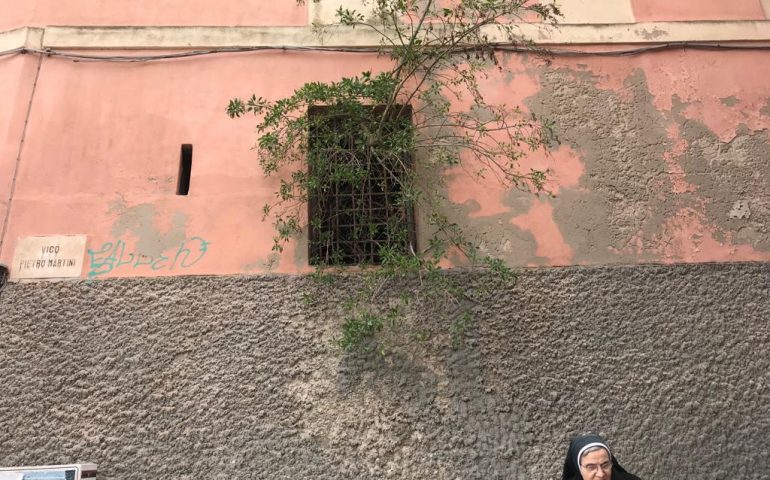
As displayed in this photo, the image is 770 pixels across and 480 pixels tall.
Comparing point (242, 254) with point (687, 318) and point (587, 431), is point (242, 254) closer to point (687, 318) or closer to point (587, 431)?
point (587, 431)

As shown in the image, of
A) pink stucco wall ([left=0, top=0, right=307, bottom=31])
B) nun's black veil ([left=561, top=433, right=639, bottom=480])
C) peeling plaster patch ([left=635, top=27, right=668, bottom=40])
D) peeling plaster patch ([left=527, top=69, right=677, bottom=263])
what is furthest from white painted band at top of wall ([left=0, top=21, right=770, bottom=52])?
nun's black veil ([left=561, top=433, right=639, bottom=480])

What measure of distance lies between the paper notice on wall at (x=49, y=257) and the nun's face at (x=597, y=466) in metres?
3.79

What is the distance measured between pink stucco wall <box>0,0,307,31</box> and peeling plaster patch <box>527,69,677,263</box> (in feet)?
8.01

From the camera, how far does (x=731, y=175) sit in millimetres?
4969

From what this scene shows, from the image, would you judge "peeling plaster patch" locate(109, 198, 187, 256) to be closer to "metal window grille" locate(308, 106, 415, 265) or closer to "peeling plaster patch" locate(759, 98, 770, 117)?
"metal window grille" locate(308, 106, 415, 265)

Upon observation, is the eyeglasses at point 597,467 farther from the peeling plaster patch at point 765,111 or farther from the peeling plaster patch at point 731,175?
the peeling plaster patch at point 765,111

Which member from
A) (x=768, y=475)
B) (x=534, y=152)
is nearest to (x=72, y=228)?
(x=534, y=152)

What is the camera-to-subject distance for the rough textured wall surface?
4.01 meters

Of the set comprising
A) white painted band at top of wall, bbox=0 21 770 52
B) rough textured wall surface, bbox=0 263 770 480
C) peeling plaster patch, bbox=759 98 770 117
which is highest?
white painted band at top of wall, bbox=0 21 770 52

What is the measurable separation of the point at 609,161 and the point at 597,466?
2730 millimetres

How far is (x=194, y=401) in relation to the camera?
4121 mm

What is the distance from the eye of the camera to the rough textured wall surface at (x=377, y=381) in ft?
13.2

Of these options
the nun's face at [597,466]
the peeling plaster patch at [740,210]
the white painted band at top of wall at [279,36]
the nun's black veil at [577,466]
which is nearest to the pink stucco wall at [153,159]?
the white painted band at top of wall at [279,36]

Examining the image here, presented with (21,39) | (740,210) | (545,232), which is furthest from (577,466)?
(21,39)
